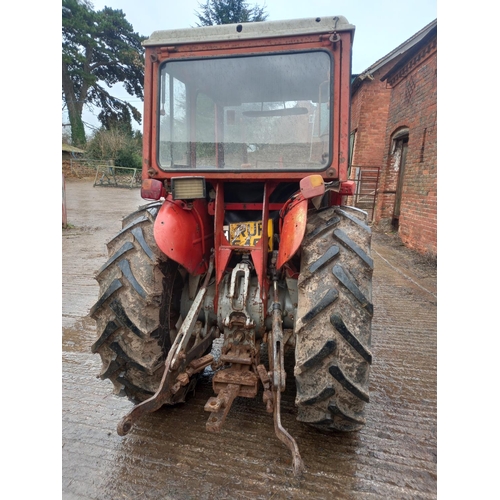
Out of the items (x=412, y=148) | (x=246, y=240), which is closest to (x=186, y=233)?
(x=246, y=240)

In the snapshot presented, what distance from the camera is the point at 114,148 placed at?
2264 centimetres

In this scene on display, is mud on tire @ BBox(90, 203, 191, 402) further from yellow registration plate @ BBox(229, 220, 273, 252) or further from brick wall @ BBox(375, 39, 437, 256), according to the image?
brick wall @ BBox(375, 39, 437, 256)

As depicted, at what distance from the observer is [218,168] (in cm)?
211

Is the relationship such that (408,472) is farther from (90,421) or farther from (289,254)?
(90,421)

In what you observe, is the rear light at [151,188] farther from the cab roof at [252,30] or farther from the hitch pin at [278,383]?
the hitch pin at [278,383]

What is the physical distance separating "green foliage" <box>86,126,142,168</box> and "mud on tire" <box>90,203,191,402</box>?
74.6ft

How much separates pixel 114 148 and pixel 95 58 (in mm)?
5151

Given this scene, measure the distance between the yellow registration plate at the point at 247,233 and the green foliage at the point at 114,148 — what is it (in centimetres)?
2256

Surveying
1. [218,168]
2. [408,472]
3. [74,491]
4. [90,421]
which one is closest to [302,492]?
[408,472]

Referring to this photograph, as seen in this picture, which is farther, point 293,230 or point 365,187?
point 365,187

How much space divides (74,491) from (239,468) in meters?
Answer: 0.81

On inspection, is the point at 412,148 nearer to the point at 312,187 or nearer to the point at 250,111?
the point at 250,111

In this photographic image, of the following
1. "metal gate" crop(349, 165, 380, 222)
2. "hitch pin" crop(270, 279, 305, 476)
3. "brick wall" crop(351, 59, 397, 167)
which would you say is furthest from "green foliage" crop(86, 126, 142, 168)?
"hitch pin" crop(270, 279, 305, 476)

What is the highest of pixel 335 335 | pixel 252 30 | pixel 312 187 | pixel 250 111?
pixel 252 30
